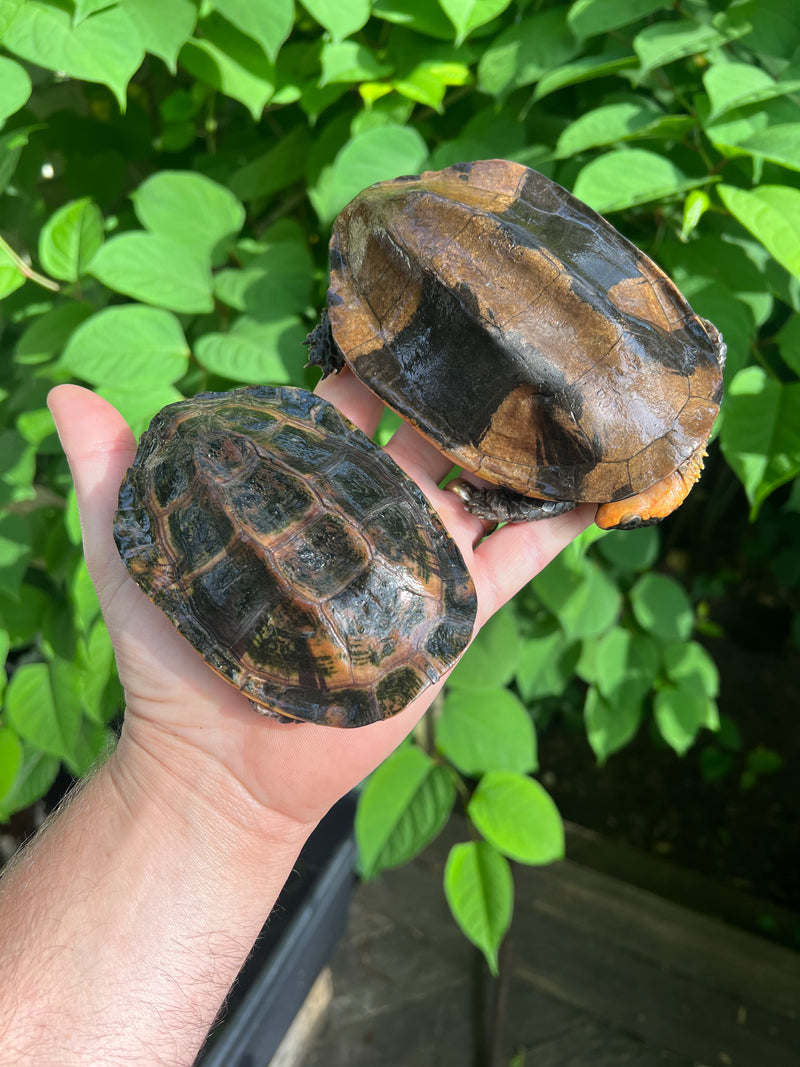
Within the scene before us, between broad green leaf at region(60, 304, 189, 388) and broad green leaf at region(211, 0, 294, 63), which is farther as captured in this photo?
broad green leaf at region(60, 304, 189, 388)

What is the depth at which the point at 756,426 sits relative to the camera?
1457mm

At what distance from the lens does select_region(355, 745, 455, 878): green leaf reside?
1.84 meters

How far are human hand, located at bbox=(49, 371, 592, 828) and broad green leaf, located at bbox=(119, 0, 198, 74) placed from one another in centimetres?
62

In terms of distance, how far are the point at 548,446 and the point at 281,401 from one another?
583 mm

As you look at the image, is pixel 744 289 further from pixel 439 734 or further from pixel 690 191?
pixel 439 734

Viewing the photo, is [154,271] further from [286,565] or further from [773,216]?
[773,216]

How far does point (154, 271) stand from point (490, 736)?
1.27m

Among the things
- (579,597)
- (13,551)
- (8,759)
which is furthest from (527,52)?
(8,759)

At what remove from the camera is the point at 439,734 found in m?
1.90

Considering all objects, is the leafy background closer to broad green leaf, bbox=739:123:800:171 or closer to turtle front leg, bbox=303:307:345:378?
broad green leaf, bbox=739:123:800:171

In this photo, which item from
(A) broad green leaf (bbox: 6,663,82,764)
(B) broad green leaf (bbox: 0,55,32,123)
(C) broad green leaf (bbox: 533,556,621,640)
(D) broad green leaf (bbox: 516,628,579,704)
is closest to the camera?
(B) broad green leaf (bbox: 0,55,32,123)

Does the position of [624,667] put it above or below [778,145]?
below

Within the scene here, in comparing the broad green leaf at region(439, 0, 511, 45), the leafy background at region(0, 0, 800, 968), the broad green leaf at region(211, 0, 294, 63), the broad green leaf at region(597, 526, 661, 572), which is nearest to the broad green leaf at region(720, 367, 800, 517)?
the leafy background at region(0, 0, 800, 968)

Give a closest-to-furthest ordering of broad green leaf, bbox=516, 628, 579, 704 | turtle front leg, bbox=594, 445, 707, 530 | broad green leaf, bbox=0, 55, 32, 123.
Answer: broad green leaf, bbox=0, 55, 32, 123
turtle front leg, bbox=594, 445, 707, 530
broad green leaf, bbox=516, 628, 579, 704
